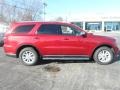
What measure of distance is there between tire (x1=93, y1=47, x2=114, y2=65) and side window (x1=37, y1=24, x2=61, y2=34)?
1.86m

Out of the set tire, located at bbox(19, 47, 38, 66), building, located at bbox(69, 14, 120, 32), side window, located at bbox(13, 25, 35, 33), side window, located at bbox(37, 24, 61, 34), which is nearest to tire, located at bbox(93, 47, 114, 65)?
side window, located at bbox(37, 24, 61, 34)

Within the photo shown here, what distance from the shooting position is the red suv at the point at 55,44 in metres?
11.3

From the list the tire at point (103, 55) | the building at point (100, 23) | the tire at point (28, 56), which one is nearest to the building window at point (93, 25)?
the building at point (100, 23)

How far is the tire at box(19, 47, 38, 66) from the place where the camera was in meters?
11.4

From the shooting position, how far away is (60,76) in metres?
9.10

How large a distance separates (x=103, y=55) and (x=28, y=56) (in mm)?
3123

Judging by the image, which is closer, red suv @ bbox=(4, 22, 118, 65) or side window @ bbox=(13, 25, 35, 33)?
red suv @ bbox=(4, 22, 118, 65)

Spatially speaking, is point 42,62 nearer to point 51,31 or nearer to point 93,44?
point 51,31

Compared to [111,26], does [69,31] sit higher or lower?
lower

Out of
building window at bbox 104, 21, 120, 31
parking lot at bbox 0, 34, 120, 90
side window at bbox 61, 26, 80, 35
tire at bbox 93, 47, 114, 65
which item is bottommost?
parking lot at bbox 0, 34, 120, 90

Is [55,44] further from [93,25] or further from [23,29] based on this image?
[93,25]

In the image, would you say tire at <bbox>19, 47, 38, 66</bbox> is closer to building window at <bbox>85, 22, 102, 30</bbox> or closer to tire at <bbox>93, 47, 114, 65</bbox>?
tire at <bbox>93, 47, 114, 65</bbox>

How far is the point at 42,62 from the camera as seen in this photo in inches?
477

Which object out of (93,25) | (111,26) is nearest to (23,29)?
(111,26)
